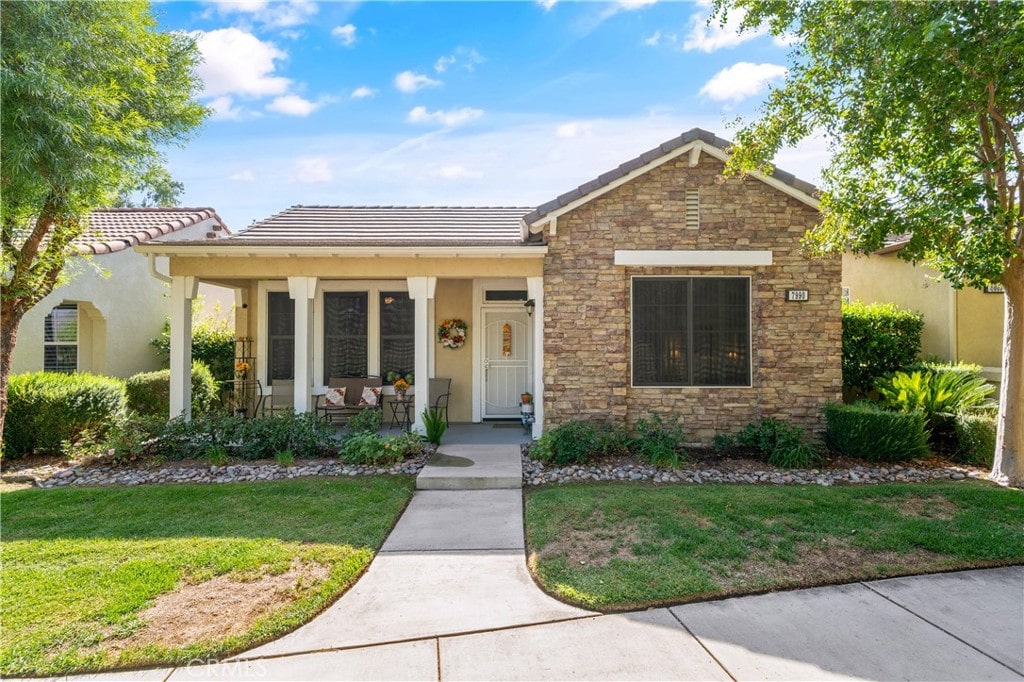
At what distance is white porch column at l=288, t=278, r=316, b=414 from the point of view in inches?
340

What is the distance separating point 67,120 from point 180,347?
4108 millimetres

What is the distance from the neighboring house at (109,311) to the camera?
10.9 metres

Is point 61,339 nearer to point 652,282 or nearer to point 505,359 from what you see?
point 505,359

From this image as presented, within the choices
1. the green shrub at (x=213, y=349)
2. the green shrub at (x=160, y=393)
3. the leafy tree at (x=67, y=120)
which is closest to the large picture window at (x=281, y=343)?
the green shrub at (x=160, y=393)

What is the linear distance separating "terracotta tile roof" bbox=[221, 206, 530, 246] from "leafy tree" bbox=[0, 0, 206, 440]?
198 centimetres

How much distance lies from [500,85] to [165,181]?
5.63 m

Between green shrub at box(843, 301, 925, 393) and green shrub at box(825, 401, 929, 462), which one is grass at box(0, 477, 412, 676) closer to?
green shrub at box(825, 401, 929, 462)

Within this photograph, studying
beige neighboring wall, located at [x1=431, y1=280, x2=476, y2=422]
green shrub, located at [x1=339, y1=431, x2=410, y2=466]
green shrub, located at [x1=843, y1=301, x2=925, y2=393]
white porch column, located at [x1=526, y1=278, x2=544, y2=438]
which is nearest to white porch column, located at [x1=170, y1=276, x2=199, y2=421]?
green shrub, located at [x1=339, y1=431, x2=410, y2=466]

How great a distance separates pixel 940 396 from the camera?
7879 millimetres

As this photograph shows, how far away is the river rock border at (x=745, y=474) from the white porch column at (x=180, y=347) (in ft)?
19.2

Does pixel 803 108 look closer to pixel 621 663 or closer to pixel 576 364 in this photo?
pixel 576 364

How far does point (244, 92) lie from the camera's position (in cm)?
978

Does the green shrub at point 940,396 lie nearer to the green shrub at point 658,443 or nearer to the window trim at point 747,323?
the window trim at point 747,323

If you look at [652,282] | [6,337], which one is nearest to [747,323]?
[652,282]
